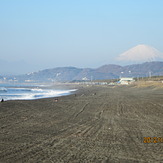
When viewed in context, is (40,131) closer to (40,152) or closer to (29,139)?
(29,139)

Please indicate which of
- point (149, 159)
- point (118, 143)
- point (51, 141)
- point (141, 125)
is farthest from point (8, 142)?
point (141, 125)

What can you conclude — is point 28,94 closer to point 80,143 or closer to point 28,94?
point 28,94

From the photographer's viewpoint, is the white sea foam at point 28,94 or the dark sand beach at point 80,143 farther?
the white sea foam at point 28,94

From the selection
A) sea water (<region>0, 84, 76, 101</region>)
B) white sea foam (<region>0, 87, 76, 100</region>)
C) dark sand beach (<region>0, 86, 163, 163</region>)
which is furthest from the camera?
sea water (<region>0, 84, 76, 101</region>)

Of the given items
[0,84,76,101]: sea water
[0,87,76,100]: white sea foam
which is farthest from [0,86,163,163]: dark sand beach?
[0,87,76,100]: white sea foam

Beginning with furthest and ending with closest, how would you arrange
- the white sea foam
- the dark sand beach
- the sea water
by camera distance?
the sea water
the white sea foam
the dark sand beach

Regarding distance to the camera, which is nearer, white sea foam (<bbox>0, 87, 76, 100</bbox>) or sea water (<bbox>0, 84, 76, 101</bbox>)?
white sea foam (<bbox>0, 87, 76, 100</bbox>)

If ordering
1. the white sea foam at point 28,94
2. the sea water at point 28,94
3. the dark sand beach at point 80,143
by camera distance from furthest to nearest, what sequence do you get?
the sea water at point 28,94
the white sea foam at point 28,94
the dark sand beach at point 80,143

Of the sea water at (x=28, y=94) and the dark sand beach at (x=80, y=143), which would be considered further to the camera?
the sea water at (x=28, y=94)

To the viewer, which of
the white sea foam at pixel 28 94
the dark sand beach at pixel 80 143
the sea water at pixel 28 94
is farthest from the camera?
the sea water at pixel 28 94

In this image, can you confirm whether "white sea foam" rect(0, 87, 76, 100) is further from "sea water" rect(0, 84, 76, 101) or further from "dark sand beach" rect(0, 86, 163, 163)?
"dark sand beach" rect(0, 86, 163, 163)

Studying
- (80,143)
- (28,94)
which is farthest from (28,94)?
(80,143)

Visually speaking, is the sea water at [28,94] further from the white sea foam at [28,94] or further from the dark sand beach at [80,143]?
the dark sand beach at [80,143]

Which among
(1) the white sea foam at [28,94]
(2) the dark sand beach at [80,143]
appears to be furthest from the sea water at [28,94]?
(2) the dark sand beach at [80,143]
